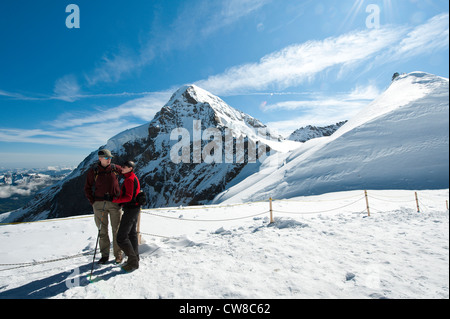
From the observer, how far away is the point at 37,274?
4418mm

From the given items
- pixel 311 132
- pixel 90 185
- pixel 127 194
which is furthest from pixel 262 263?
pixel 311 132

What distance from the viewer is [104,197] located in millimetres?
4508

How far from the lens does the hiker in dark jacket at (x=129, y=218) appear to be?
4173 mm

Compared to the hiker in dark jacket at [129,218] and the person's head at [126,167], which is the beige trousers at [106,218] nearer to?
the hiker in dark jacket at [129,218]

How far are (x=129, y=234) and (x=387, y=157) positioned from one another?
20.3 m

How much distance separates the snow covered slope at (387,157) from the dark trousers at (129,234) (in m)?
16.9

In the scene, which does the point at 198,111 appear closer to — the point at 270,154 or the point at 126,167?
the point at 270,154

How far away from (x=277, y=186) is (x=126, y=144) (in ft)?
441

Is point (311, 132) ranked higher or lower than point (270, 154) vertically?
higher

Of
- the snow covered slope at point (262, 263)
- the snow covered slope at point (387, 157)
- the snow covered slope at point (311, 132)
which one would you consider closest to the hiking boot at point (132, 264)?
the snow covered slope at point (262, 263)

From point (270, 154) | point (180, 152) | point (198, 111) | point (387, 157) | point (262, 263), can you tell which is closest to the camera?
point (262, 263)
